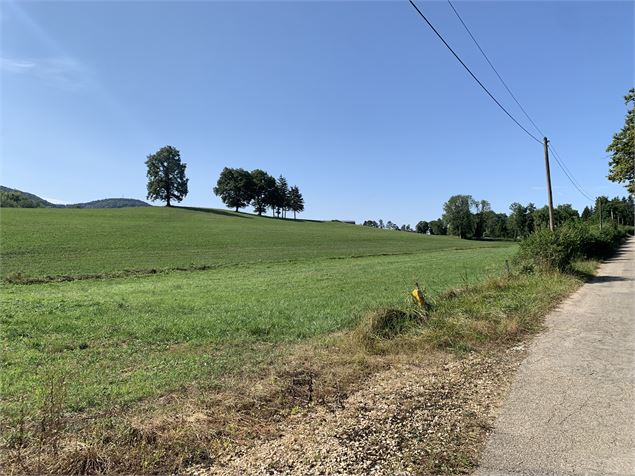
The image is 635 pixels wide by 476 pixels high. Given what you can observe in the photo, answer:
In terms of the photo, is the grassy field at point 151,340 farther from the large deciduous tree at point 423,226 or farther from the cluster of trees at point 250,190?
the large deciduous tree at point 423,226

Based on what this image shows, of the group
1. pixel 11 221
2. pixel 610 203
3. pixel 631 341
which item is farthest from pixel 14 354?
pixel 610 203

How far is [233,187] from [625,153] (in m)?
97.5

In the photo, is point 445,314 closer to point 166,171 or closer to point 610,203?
point 166,171

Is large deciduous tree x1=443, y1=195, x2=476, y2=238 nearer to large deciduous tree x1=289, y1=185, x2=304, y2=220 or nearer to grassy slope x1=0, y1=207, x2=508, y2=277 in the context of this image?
large deciduous tree x1=289, y1=185, x2=304, y2=220

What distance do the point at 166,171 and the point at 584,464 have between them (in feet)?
340

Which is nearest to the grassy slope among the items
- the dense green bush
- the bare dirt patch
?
the dense green bush

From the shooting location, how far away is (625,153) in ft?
104

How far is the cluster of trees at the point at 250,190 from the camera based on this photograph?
388 ft

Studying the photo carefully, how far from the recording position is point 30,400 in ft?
16.3

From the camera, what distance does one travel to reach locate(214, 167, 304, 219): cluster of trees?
11819 centimetres

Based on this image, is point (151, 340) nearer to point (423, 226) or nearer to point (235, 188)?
point (235, 188)

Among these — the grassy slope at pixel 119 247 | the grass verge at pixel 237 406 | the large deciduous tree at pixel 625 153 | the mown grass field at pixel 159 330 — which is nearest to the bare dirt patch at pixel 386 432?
the grass verge at pixel 237 406

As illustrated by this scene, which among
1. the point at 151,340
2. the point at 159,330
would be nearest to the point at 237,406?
the point at 151,340

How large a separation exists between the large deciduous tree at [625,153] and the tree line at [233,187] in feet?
284
